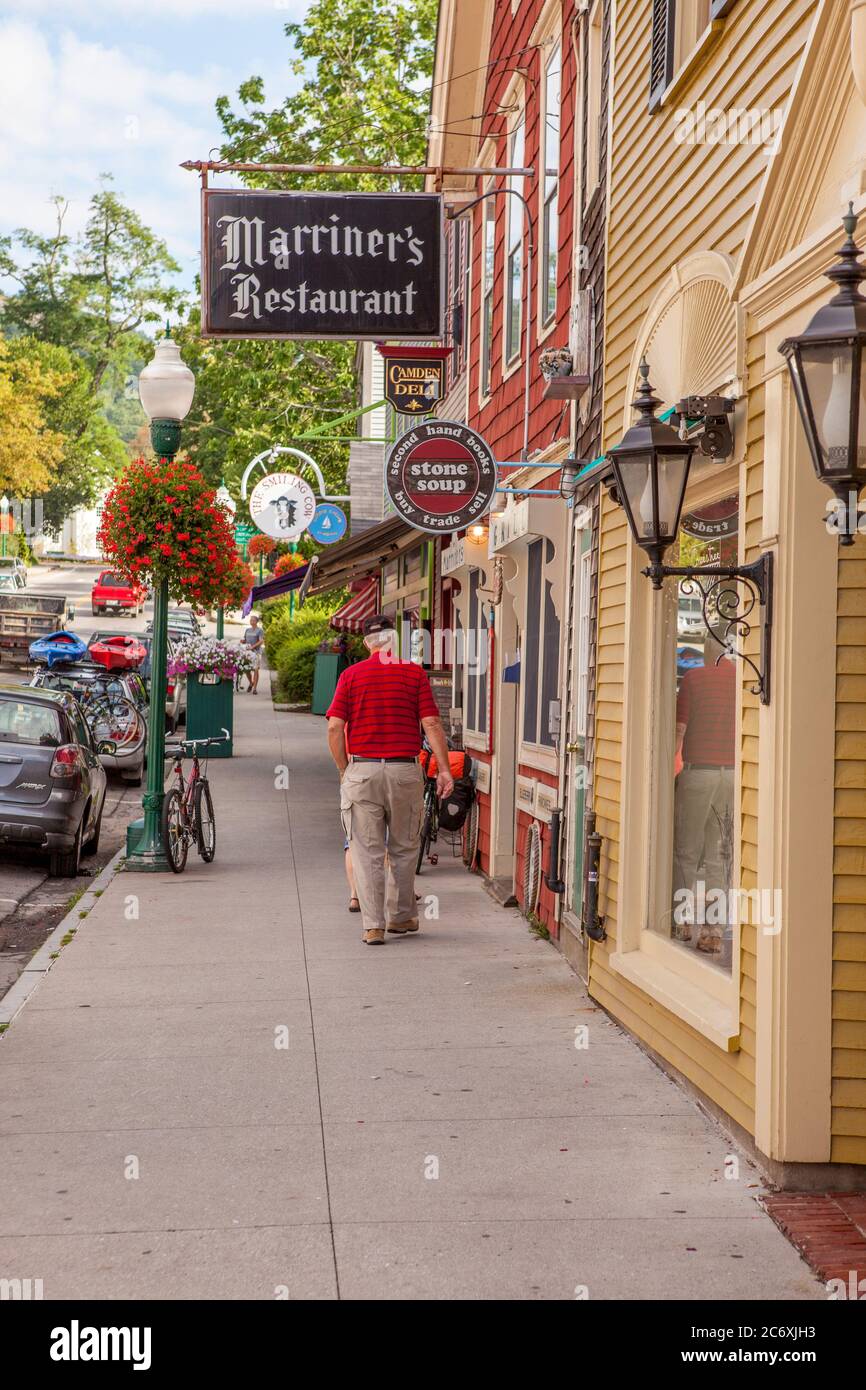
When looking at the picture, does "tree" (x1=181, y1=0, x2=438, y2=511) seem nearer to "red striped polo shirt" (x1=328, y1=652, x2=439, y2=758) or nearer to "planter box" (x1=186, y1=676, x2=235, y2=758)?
"planter box" (x1=186, y1=676, x2=235, y2=758)

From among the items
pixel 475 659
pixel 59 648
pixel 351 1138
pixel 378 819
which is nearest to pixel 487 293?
pixel 475 659

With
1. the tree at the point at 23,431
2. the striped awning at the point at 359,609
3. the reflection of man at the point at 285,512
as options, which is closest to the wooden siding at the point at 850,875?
the striped awning at the point at 359,609

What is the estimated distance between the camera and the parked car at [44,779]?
528 inches

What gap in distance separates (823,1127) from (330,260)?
25.4 feet

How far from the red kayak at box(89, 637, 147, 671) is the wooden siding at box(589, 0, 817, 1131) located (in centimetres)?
2392

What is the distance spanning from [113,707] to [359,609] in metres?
8.54

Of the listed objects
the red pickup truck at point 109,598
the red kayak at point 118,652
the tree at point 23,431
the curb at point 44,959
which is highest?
the tree at point 23,431

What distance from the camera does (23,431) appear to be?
199ft

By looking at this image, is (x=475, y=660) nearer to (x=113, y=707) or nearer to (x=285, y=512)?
(x=113, y=707)

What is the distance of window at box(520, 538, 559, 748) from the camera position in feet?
36.4

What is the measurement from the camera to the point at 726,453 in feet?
20.8

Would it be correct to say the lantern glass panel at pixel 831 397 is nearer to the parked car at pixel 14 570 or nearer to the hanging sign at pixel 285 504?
the hanging sign at pixel 285 504

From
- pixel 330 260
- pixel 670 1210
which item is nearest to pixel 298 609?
pixel 330 260

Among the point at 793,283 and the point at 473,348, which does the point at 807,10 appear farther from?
the point at 473,348
